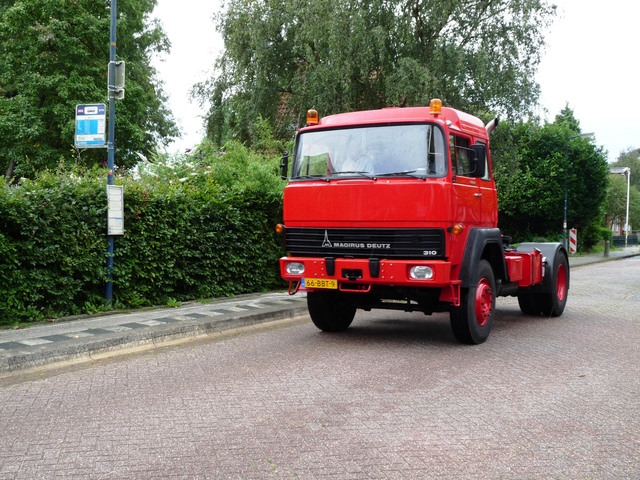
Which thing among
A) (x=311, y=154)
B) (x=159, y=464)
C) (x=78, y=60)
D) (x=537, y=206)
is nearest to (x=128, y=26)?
(x=78, y=60)

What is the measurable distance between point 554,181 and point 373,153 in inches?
1195

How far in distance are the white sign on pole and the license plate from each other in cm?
348

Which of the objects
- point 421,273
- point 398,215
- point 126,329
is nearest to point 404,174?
point 398,215

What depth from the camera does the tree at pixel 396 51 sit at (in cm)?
2273

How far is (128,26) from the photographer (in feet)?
99.9

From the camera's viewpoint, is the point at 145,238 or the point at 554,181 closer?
the point at 145,238

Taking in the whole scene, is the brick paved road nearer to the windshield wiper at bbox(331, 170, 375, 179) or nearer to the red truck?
the red truck

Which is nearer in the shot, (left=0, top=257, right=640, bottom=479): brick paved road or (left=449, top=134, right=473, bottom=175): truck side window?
(left=0, top=257, right=640, bottom=479): brick paved road

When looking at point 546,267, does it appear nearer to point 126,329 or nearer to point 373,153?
point 373,153

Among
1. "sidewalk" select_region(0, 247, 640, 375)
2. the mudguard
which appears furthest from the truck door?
"sidewalk" select_region(0, 247, 640, 375)

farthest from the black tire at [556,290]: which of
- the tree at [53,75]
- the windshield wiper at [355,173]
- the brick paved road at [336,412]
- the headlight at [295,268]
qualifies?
the tree at [53,75]

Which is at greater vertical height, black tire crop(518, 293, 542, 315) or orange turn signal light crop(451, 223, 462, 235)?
orange turn signal light crop(451, 223, 462, 235)

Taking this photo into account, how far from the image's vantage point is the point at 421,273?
7.60 meters

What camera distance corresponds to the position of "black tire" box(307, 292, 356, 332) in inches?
360
